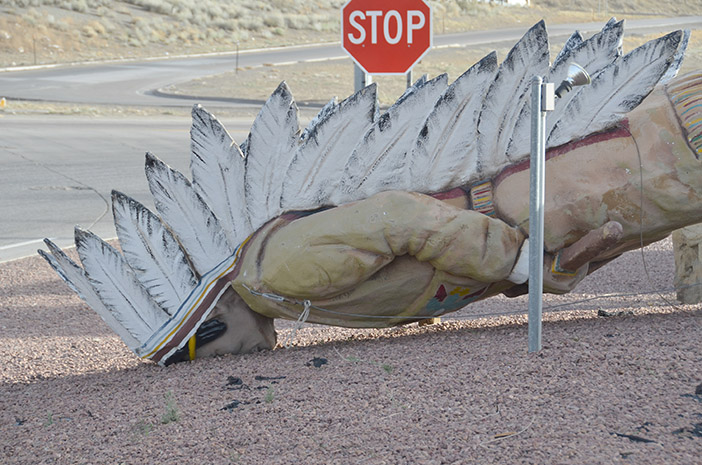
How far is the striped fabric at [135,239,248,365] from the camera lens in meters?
4.25

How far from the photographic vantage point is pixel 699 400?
3.21 metres

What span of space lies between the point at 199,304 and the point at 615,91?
2352 millimetres

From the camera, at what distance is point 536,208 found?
365 cm

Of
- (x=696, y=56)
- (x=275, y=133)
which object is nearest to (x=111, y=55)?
(x=696, y=56)

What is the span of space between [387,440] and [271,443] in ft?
1.52

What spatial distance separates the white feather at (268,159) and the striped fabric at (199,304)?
22 centimetres

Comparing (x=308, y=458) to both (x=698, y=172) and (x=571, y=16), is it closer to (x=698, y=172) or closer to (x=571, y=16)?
(x=698, y=172)

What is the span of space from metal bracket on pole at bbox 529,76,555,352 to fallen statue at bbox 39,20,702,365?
0.92 ft

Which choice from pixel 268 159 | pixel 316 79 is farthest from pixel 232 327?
pixel 316 79

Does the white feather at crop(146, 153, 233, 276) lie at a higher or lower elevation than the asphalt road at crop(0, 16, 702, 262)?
higher

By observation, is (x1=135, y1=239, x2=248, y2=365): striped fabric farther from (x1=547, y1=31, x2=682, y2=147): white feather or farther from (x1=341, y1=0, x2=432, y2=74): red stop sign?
(x1=341, y1=0, x2=432, y2=74): red stop sign

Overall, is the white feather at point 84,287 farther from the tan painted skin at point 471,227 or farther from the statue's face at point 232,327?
the tan painted skin at point 471,227

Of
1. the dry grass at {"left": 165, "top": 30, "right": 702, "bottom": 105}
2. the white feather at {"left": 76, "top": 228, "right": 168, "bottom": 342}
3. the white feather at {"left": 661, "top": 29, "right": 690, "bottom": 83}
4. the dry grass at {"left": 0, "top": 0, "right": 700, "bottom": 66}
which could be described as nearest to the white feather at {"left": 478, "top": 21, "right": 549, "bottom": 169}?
the white feather at {"left": 661, "top": 29, "right": 690, "bottom": 83}

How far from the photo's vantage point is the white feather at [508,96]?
4.05 meters
